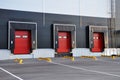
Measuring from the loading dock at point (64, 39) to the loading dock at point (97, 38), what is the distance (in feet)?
5.90

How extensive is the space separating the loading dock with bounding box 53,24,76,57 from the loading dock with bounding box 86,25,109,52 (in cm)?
180

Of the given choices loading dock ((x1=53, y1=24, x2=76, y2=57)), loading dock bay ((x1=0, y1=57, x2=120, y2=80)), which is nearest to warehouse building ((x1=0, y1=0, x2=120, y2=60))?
loading dock ((x1=53, y1=24, x2=76, y2=57))

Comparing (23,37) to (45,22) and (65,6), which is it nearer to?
(45,22)

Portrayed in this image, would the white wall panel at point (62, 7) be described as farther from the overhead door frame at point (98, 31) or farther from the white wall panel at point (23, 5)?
the overhead door frame at point (98, 31)

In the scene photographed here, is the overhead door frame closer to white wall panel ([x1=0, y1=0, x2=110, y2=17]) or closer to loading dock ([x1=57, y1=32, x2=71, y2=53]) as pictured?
white wall panel ([x1=0, y1=0, x2=110, y2=17])

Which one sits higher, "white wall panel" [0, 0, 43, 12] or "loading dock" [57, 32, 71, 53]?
"white wall panel" [0, 0, 43, 12]

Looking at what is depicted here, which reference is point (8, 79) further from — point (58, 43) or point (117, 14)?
point (117, 14)

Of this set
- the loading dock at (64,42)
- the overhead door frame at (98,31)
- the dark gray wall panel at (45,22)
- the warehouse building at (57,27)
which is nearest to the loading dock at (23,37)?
the warehouse building at (57,27)

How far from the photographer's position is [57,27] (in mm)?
22469

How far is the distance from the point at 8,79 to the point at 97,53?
1670 cm

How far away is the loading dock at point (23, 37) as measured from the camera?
20438mm

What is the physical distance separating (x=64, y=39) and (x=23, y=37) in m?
4.25

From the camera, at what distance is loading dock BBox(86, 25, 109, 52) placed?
24.2 m

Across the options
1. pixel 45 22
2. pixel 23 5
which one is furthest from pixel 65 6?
pixel 23 5
